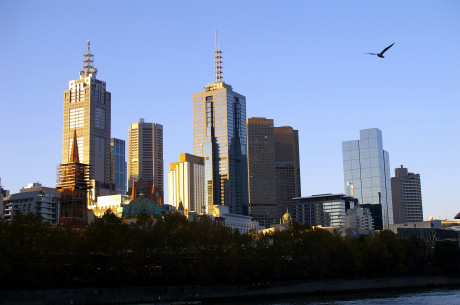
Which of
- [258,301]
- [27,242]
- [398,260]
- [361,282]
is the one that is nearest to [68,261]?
[27,242]

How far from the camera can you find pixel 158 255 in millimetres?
148750

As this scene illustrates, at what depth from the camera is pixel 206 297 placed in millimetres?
142500

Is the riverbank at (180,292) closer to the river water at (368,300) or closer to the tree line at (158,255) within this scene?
the tree line at (158,255)

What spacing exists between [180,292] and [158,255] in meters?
11.5

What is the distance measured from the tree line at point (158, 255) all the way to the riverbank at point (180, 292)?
3.30 metres

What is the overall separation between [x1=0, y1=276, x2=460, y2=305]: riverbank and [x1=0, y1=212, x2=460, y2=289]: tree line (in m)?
3.30

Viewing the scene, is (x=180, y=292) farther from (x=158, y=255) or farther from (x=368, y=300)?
(x=368, y=300)

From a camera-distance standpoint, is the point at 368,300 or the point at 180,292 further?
the point at 368,300

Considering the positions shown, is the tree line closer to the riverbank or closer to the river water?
the riverbank

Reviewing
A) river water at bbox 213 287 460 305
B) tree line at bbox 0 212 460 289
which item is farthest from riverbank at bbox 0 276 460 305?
river water at bbox 213 287 460 305

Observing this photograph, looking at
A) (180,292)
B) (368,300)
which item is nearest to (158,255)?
(180,292)

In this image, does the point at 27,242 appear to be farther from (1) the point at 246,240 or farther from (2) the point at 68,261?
(1) the point at 246,240

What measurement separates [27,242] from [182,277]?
110ft

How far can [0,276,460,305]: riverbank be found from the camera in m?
122
